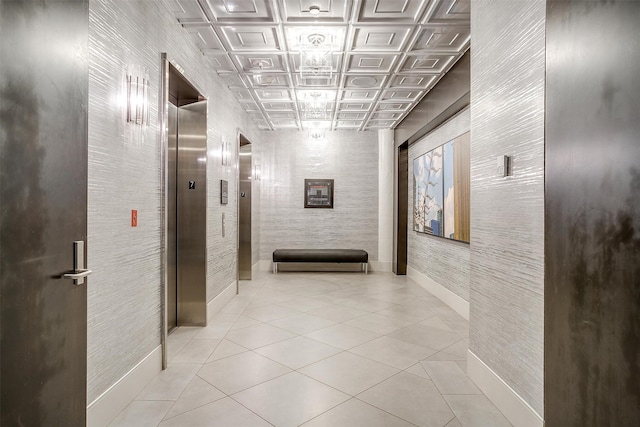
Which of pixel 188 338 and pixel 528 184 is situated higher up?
pixel 528 184

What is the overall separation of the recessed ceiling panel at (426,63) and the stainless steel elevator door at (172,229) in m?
3.10

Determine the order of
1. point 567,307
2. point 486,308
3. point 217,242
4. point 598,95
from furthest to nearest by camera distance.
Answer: point 217,242, point 486,308, point 567,307, point 598,95

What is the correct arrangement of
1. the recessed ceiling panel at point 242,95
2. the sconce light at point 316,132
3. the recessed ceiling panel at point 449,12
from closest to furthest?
the recessed ceiling panel at point 449,12 < the recessed ceiling panel at point 242,95 < the sconce light at point 316,132

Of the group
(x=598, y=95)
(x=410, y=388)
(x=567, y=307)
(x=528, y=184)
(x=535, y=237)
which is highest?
(x=598, y=95)

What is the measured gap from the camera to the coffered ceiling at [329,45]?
3484 mm

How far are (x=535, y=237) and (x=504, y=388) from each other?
45.7 inches

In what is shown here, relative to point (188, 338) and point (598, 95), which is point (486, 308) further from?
point (188, 338)

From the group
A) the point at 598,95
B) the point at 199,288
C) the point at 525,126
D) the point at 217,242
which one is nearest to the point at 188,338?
the point at 199,288

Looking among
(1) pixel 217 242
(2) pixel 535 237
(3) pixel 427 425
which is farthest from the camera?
(1) pixel 217 242

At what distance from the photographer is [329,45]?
13.6 ft

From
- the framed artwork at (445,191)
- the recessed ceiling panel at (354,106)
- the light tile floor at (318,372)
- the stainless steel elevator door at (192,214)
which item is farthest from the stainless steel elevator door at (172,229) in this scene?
the framed artwork at (445,191)

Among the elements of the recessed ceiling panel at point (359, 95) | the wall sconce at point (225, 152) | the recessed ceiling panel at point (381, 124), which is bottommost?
the wall sconce at point (225, 152)

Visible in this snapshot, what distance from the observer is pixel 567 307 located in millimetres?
1630

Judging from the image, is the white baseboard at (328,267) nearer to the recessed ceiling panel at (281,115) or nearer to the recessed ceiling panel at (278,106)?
the recessed ceiling panel at (281,115)
